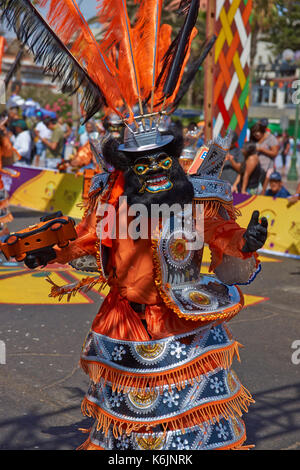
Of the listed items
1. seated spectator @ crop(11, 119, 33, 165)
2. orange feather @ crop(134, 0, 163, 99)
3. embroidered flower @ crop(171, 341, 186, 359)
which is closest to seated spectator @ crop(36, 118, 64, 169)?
seated spectator @ crop(11, 119, 33, 165)

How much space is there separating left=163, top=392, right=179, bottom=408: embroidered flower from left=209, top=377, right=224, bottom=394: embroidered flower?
0.61 ft

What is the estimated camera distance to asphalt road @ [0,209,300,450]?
4.27m

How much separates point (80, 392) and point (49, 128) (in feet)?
47.6

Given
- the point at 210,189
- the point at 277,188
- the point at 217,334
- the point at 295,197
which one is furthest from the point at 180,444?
the point at 277,188

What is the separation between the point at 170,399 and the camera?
124 inches

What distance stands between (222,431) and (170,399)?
0.32 m

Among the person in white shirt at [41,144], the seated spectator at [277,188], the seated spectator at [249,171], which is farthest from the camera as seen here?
the person in white shirt at [41,144]

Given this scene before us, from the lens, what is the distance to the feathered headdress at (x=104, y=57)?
3383mm

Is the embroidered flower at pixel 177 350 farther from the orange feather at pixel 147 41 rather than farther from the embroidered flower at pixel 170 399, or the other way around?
the orange feather at pixel 147 41

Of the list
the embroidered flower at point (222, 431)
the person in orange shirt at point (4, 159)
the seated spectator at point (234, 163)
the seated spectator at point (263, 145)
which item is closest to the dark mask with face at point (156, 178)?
the embroidered flower at point (222, 431)

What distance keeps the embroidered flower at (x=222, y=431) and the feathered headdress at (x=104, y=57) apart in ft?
4.80

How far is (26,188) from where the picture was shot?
14.5 m

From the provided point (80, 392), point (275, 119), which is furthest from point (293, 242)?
point (275, 119)

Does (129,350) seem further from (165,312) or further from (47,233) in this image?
(47,233)
